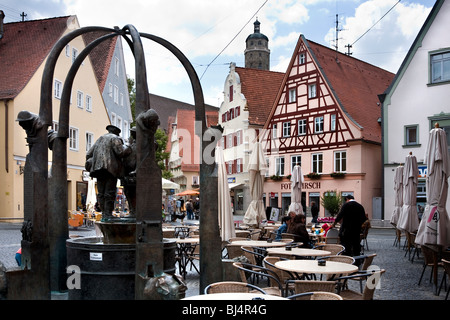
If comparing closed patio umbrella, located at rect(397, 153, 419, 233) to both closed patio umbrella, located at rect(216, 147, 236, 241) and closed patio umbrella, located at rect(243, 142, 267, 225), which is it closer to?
closed patio umbrella, located at rect(243, 142, 267, 225)

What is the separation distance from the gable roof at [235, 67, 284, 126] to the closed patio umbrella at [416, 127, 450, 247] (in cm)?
3058

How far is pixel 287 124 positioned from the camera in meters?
34.2

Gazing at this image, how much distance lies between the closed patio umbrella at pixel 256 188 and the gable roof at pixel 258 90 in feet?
79.3

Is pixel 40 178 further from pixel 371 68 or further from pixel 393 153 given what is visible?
pixel 371 68

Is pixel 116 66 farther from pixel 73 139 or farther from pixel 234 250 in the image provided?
pixel 234 250

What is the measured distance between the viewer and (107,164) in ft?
20.5

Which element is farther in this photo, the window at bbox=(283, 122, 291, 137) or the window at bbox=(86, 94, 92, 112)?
the window at bbox=(283, 122, 291, 137)

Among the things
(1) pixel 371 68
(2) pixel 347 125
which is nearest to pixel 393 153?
(2) pixel 347 125

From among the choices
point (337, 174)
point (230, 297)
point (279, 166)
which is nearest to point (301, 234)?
point (230, 297)

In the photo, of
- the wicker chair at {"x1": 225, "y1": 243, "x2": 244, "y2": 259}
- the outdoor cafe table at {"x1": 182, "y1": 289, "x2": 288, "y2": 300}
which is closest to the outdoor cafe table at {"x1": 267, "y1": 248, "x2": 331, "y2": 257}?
the wicker chair at {"x1": 225, "y1": 243, "x2": 244, "y2": 259}

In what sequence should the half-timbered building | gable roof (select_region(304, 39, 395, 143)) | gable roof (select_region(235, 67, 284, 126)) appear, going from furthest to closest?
gable roof (select_region(235, 67, 284, 126)) → gable roof (select_region(304, 39, 395, 143)) → the half-timbered building

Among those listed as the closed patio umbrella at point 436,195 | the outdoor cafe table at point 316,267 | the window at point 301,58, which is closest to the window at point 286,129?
the window at point 301,58

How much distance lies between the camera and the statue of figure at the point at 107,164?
6273mm

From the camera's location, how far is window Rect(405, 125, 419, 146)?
25.8m
